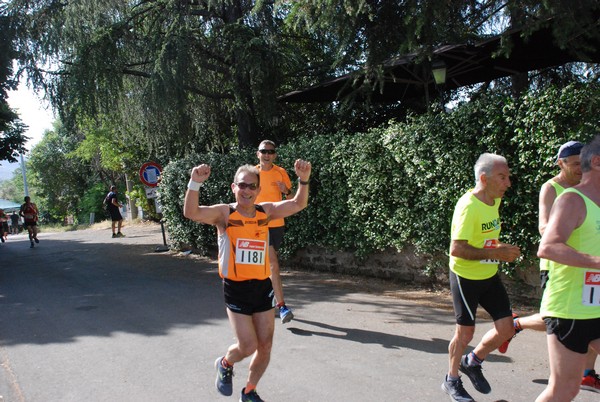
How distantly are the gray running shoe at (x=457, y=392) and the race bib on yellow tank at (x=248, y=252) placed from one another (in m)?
1.69

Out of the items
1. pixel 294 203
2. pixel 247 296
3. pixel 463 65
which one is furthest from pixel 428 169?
pixel 247 296

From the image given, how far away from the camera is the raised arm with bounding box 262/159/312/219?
4219 mm

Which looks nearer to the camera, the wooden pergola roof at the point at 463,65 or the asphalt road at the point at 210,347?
the asphalt road at the point at 210,347

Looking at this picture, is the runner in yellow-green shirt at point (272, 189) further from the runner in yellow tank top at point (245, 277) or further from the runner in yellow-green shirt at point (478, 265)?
the runner in yellow-green shirt at point (478, 265)

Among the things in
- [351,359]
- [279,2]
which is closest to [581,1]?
[279,2]

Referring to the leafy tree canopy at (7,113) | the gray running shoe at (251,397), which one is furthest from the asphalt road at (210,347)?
the leafy tree canopy at (7,113)

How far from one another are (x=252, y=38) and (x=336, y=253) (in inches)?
204

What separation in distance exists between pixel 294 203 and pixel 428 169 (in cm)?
349

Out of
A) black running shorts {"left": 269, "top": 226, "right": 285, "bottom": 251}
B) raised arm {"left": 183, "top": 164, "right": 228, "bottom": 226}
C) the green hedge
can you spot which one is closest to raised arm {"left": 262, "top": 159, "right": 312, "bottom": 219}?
raised arm {"left": 183, "top": 164, "right": 228, "bottom": 226}

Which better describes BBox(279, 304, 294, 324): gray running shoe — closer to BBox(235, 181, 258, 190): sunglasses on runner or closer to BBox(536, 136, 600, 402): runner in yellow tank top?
BBox(235, 181, 258, 190): sunglasses on runner

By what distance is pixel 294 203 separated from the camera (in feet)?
14.3

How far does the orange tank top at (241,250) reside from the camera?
154 inches

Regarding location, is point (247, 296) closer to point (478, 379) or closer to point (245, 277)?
point (245, 277)

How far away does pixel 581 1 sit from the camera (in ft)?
19.6
